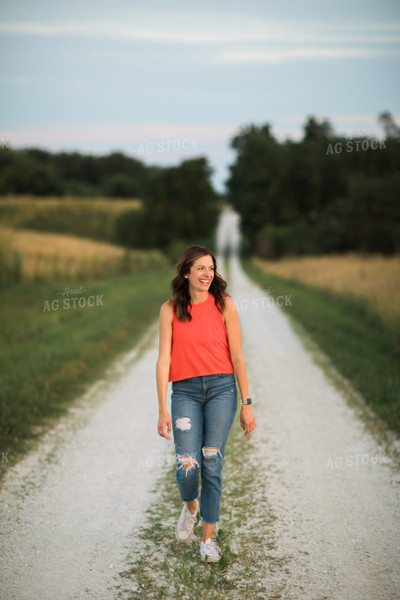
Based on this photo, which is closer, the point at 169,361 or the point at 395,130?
the point at 169,361

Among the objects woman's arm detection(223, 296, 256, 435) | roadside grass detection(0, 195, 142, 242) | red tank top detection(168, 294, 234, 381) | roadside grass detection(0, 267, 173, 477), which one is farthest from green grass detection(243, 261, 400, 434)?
roadside grass detection(0, 195, 142, 242)

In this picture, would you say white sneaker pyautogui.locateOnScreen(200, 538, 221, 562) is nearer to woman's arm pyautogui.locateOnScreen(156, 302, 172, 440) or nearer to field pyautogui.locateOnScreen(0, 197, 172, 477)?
woman's arm pyautogui.locateOnScreen(156, 302, 172, 440)

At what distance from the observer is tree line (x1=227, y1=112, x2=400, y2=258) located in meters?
39.5

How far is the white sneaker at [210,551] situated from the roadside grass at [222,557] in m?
0.04

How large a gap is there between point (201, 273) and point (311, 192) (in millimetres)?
55714

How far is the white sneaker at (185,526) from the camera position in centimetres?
390

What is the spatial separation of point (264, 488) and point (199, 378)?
170cm

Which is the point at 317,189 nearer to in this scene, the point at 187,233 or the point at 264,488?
the point at 187,233

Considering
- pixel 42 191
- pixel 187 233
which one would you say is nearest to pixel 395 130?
pixel 187 233

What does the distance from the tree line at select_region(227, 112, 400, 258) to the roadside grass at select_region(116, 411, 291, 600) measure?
119 feet

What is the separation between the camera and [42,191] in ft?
309

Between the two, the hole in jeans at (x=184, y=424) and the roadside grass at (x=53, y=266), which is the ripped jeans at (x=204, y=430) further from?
the roadside grass at (x=53, y=266)

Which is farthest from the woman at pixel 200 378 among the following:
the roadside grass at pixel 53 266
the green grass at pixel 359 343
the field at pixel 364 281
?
the roadside grass at pixel 53 266

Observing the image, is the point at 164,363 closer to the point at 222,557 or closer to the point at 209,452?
the point at 209,452
